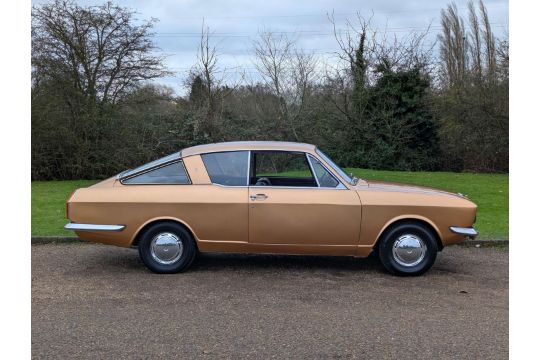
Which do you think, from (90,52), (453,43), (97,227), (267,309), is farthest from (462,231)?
(453,43)

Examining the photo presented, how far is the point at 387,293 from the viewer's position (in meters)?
5.73

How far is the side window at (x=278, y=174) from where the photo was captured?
6.64 m

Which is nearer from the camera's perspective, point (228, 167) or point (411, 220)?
point (411, 220)

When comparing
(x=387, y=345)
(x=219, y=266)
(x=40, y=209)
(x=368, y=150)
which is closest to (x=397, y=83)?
(x=368, y=150)

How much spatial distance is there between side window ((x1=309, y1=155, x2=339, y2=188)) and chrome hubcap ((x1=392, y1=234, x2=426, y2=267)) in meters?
1.01

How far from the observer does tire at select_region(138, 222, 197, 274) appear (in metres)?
6.38

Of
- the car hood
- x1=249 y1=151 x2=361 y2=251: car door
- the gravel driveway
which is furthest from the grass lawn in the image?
x1=249 y1=151 x2=361 y2=251: car door

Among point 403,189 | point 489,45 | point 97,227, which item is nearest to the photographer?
point 97,227

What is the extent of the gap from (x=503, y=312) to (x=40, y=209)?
9084 millimetres

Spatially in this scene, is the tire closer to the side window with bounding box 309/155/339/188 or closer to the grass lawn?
the side window with bounding box 309/155/339/188

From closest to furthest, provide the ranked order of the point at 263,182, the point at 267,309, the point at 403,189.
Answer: the point at 267,309
the point at 403,189
the point at 263,182

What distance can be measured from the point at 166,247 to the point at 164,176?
2.84ft

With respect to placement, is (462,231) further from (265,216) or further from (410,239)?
(265,216)

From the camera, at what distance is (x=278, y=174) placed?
728cm
